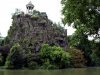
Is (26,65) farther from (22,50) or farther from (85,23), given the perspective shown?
(85,23)

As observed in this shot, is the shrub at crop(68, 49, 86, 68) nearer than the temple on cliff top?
No

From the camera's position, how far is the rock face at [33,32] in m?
58.4

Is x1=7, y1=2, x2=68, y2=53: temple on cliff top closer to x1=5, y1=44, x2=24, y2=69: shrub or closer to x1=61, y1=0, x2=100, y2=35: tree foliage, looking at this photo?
x1=5, y1=44, x2=24, y2=69: shrub

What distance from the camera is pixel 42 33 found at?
59375 millimetres

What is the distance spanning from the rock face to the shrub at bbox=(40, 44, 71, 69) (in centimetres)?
276

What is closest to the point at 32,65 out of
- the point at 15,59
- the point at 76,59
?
the point at 15,59

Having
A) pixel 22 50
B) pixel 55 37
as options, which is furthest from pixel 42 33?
pixel 22 50

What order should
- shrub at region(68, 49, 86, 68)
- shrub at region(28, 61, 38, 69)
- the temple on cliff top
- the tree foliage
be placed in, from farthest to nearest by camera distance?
shrub at region(68, 49, 86, 68) < the temple on cliff top < shrub at region(28, 61, 38, 69) < the tree foliage

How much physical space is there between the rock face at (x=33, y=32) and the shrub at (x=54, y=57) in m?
2.76

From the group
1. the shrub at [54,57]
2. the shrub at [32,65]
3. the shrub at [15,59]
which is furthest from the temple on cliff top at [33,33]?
the shrub at [15,59]

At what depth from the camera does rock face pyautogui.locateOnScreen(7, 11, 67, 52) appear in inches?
2298

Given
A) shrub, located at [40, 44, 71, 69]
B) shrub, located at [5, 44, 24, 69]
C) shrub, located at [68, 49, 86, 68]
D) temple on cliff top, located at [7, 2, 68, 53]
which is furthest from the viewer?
shrub, located at [68, 49, 86, 68]

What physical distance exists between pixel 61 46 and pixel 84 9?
4453 centimetres

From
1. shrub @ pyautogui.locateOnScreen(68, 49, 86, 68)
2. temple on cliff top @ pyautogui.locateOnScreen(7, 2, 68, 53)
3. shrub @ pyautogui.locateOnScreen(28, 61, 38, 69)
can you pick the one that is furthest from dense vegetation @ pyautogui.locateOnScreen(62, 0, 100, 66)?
shrub @ pyautogui.locateOnScreen(68, 49, 86, 68)
